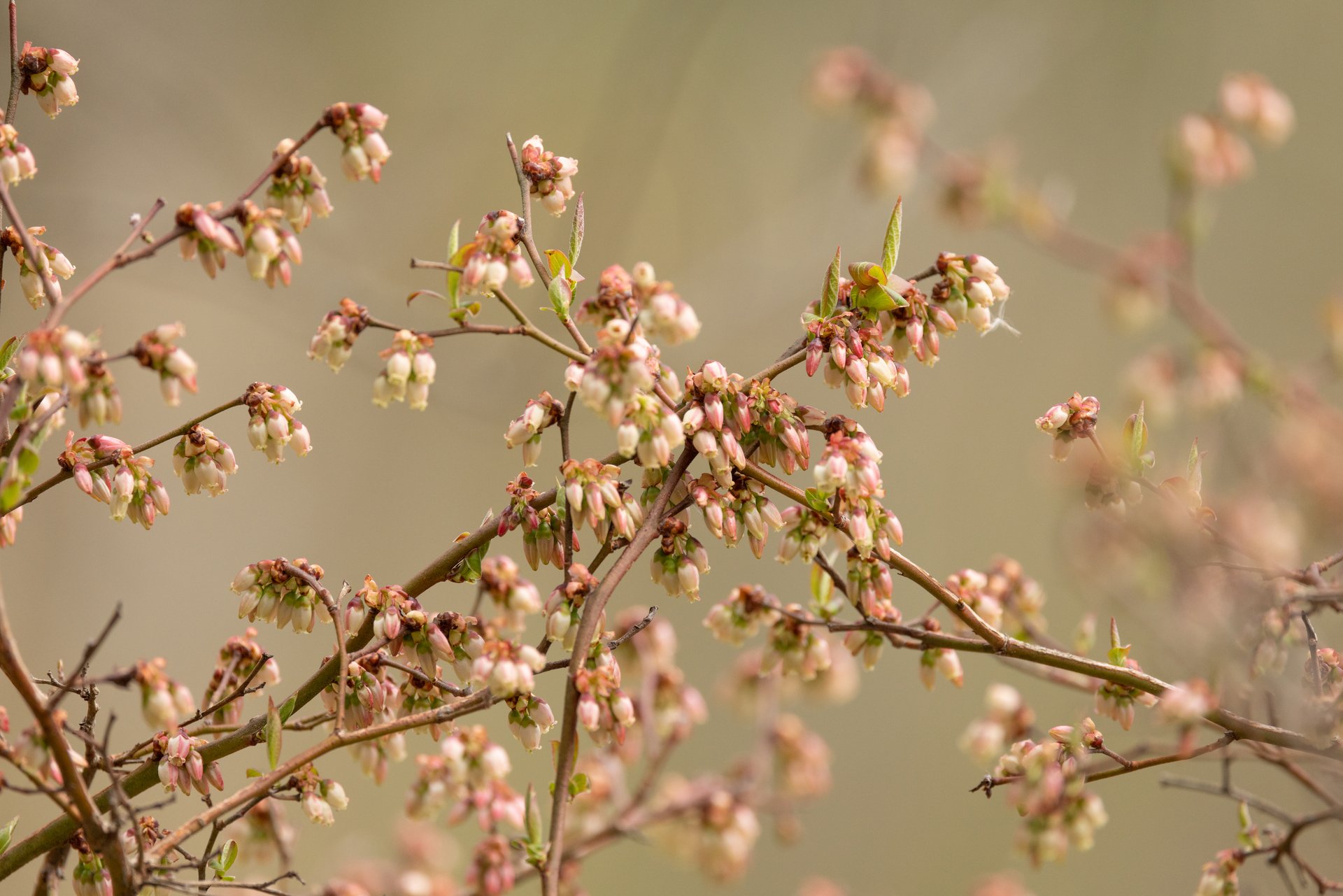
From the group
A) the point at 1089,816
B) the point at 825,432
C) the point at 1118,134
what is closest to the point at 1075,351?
the point at 1118,134

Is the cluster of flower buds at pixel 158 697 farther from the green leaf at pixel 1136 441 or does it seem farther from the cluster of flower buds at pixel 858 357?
the green leaf at pixel 1136 441

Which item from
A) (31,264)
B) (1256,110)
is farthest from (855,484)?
(1256,110)

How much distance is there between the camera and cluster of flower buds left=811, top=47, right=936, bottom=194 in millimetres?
1263

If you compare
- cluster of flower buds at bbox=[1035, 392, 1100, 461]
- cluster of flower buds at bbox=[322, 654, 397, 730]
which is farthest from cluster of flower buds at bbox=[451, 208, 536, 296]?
cluster of flower buds at bbox=[1035, 392, 1100, 461]

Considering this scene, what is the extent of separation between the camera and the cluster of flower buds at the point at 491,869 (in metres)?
0.64

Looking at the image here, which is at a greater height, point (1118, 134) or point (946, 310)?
point (1118, 134)

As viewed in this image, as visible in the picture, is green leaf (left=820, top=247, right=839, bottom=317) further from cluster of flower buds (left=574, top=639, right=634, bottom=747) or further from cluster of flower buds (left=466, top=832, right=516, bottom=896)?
cluster of flower buds (left=466, top=832, right=516, bottom=896)

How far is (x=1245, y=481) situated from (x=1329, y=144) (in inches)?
91.6

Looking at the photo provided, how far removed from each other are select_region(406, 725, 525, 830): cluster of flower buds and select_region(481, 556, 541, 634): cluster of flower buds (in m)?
0.08

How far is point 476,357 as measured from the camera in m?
2.18

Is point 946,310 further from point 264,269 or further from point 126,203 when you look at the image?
point 126,203

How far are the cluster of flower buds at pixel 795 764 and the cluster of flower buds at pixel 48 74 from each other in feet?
2.45

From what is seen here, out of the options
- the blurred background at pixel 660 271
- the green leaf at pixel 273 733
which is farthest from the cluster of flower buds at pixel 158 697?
the blurred background at pixel 660 271

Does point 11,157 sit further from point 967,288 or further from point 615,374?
point 967,288
